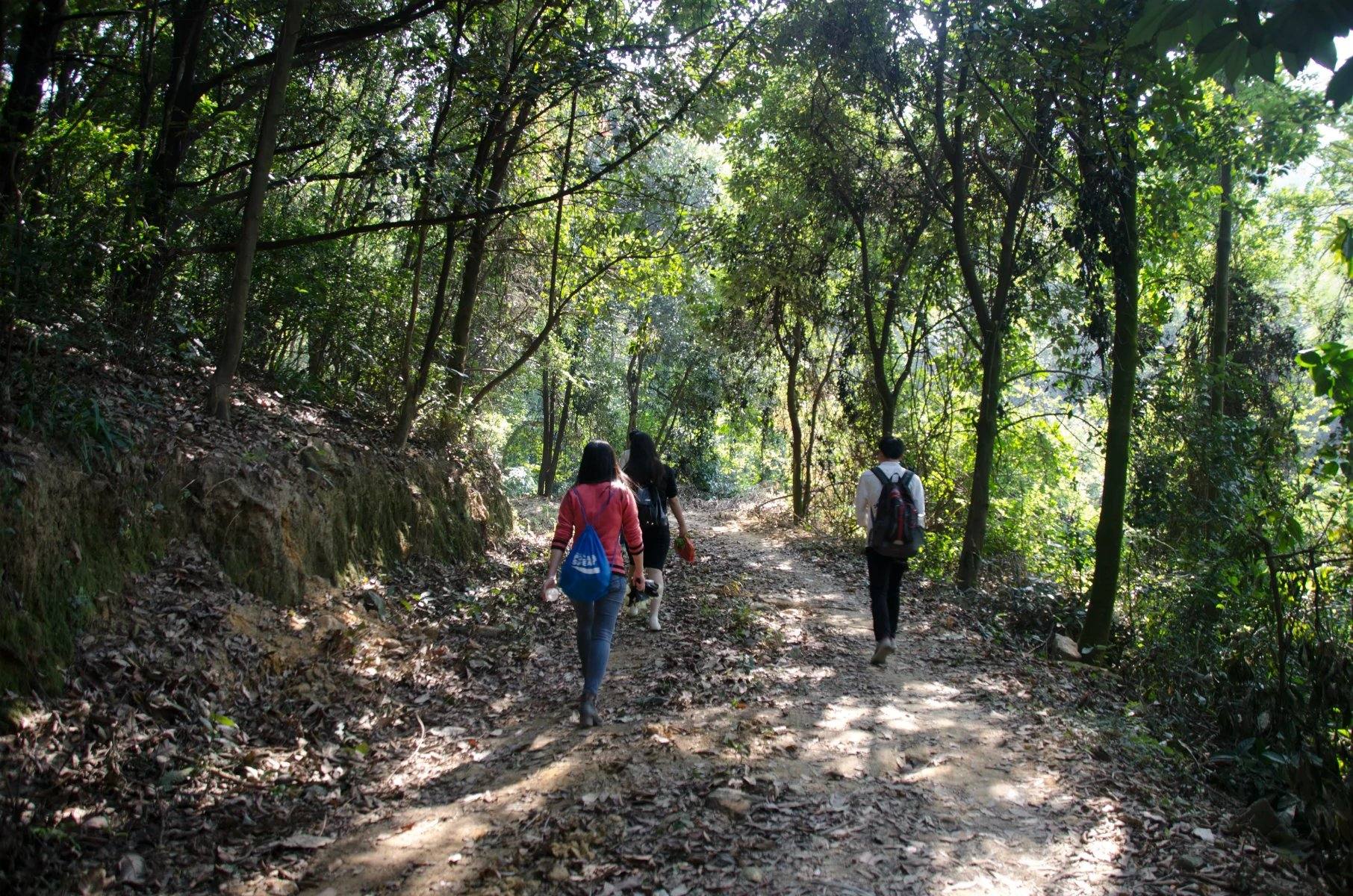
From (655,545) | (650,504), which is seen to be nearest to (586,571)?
(650,504)

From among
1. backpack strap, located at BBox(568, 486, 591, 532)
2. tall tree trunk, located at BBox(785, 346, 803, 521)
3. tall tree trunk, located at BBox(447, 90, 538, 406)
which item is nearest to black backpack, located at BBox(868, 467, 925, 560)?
backpack strap, located at BBox(568, 486, 591, 532)

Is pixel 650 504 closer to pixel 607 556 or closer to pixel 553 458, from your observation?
pixel 607 556

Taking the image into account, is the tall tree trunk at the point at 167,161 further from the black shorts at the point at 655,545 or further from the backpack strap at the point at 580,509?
the black shorts at the point at 655,545

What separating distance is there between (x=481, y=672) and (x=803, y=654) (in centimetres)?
308

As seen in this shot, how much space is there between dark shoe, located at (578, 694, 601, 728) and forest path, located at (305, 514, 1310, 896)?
0.10 metres

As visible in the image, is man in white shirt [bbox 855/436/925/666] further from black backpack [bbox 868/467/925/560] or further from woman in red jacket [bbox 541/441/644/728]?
woman in red jacket [bbox 541/441/644/728]

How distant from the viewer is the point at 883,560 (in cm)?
770

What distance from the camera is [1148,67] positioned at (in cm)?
607

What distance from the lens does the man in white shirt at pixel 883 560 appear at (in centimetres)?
771

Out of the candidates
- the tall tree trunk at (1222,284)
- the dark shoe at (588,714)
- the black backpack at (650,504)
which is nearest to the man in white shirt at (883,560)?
the black backpack at (650,504)

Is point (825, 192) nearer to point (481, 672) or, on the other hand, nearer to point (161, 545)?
point (481, 672)

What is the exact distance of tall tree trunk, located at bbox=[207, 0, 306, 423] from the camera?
7391 mm

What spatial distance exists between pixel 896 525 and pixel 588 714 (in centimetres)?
329

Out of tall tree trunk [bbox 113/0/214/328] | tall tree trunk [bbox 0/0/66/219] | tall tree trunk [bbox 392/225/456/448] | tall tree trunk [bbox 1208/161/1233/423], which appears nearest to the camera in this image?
tall tree trunk [bbox 0/0/66/219]
